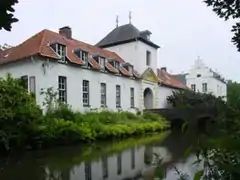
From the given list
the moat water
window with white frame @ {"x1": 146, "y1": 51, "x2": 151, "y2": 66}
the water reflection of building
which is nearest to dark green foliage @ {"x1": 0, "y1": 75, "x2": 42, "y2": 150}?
the moat water

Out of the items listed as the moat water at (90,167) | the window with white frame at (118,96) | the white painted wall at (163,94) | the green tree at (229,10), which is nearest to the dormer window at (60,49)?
the window with white frame at (118,96)

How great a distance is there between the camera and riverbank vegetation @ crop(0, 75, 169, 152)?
13.7 m

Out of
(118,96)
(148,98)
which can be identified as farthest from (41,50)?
(148,98)

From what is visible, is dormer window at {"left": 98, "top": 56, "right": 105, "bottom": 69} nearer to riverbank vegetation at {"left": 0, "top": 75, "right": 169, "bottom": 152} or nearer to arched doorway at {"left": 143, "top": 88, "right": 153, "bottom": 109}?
riverbank vegetation at {"left": 0, "top": 75, "right": 169, "bottom": 152}

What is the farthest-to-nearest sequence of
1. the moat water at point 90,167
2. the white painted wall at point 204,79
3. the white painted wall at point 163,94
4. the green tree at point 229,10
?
the white painted wall at point 204,79
the white painted wall at point 163,94
the moat water at point 90,167
the green tree at point 229,10

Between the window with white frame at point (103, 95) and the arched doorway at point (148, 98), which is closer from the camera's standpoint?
the window with white frame at point (103, 95)

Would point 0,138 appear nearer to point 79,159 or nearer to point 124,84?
point 79,159

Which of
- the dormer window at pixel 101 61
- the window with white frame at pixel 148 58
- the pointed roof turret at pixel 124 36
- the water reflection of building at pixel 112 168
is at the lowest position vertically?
the water reflection of building at pixel 112 168

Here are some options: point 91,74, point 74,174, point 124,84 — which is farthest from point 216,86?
point 74,174

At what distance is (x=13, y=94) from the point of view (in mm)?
14375

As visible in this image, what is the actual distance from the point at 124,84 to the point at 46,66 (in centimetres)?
1083

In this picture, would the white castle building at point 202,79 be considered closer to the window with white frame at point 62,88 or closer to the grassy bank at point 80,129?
the grassy bank at point 80,129

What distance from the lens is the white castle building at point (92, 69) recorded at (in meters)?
22.2

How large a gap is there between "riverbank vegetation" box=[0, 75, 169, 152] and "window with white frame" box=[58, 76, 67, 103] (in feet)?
6.41
